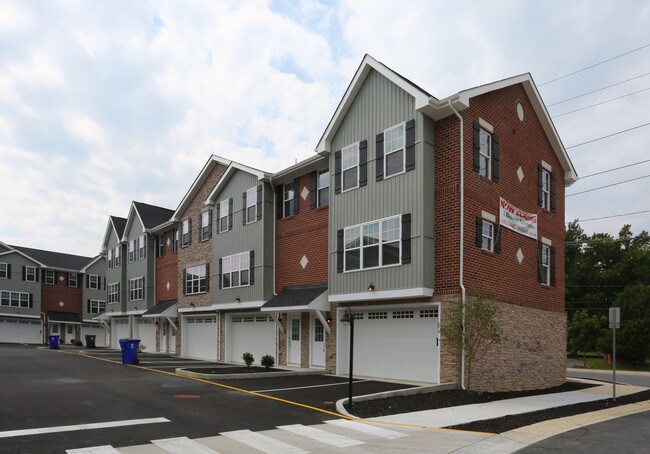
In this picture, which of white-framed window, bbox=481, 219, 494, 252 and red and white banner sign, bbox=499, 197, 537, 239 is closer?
white-framed window, bbox=481, 219, 494, 252

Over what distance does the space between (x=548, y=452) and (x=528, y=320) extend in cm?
1122

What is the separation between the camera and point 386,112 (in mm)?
18422

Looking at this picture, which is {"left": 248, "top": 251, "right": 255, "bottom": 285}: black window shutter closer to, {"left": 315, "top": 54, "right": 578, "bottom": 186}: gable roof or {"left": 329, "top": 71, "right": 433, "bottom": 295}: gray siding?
{"left": 329, "top": 71, "right": 433, "bottom": 295}: gray siding

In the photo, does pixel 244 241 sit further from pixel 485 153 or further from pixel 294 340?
pixel 485 153

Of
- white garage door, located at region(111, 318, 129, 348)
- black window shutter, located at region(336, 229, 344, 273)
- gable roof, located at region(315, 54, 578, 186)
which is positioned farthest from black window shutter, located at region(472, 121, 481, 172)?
white garage door, located at region(111, 318, 129, 348)

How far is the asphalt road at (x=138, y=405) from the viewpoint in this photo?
31.2 feet

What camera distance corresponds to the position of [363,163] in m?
19.1

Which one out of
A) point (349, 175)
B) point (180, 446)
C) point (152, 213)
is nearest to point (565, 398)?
point (349, 175)

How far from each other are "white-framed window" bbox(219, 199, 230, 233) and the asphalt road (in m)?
9.91

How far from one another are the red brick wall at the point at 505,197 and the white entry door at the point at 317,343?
654cm

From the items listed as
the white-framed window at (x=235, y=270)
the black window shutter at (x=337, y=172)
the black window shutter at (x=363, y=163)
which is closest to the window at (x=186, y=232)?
the white-framed window at (x=235, y=270)

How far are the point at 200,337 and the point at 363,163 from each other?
1702 cm

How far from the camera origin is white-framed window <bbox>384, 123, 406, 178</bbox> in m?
17.7

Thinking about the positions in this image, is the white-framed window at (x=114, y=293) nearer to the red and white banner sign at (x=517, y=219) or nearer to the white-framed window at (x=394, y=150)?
the white-framed window at (x=394, y=150)
